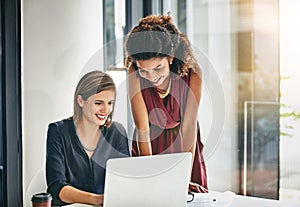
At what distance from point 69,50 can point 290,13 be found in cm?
108

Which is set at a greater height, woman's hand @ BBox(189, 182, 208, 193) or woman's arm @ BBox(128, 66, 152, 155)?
woman's arm @ BBox(128, 66, 152, 155)

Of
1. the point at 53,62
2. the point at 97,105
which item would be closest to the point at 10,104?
the point at 53,62

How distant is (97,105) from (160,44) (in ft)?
1.44

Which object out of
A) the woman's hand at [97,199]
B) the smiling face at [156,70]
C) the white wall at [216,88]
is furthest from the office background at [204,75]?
the woman's hand at [97,199]

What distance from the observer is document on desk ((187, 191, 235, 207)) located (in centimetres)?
242

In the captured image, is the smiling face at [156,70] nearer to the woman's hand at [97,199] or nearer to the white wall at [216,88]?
the white wall at [216,88]

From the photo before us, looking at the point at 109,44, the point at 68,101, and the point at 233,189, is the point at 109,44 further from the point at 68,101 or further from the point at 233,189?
the point at 233,189

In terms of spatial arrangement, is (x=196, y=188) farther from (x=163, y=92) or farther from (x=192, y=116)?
(x=163, y=92)

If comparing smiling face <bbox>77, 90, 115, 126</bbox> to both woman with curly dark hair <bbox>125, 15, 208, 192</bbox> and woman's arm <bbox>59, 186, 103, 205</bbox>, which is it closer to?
woman with curly dark hair <bbox>125, 15, 208, 192</bbox>

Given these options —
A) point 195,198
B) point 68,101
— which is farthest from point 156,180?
point 68,101

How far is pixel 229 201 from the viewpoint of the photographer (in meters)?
2.41

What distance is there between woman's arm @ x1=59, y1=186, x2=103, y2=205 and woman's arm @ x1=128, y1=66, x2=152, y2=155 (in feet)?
1.06

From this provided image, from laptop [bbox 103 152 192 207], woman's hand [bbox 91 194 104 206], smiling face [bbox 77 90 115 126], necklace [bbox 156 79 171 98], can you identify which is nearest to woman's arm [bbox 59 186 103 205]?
woman's hand [bbox 91 194 104 206]

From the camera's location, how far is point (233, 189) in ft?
7.91
